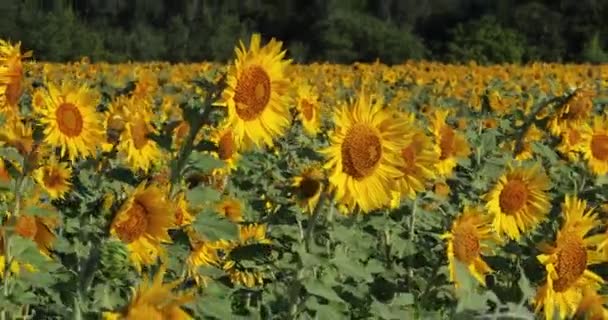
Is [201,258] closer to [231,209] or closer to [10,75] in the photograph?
[231,209]

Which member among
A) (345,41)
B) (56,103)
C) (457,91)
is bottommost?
(56,103)

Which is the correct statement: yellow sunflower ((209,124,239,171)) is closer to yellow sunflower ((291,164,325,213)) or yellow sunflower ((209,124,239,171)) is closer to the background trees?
yellow sunflower ((291,164,325,213))

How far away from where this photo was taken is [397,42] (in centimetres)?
2938

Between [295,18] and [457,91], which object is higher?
[295,18]

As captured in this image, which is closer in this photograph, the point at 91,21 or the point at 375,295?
the point at 375,295

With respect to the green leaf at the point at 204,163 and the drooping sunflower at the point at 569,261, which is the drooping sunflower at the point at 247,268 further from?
the drooping sunflower at the point at 569,261

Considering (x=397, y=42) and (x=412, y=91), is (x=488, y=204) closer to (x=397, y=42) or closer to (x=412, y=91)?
(x=412, y=91)

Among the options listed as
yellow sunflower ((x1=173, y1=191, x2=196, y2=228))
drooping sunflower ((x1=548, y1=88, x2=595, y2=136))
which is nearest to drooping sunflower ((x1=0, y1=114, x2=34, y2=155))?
yellow sunflower ((x1=173, y1=191, x2=196, y2=228))

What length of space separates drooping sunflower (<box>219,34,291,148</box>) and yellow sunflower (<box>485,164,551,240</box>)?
1013 millimetres

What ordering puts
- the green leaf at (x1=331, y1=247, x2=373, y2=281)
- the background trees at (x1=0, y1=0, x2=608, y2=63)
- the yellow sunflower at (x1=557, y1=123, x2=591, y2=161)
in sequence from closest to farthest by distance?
1. the green leaf at (x1=331, y1=247, x2=373, y2=281)
2. the yellow sunflower at (x1=557, y1=123, x2=591, y2=161)
3. the background trees at (x1=0, y1=0, x2=608, y2=63)

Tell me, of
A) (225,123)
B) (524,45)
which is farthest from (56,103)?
(524,45)

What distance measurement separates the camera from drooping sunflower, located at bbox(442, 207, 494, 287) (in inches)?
123

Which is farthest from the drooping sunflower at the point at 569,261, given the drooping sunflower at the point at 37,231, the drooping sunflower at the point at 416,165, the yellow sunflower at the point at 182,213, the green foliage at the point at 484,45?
the green foliage at the point at 484,45

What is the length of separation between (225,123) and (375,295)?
0.83m
